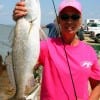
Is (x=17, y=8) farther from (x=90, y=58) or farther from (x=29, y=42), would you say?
(x=90, y=58)

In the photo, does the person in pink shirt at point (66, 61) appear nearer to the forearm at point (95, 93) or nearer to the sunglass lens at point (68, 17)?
the sunglass lens at point (68, 17)

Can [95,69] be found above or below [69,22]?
below

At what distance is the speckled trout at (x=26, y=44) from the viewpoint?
392 cm

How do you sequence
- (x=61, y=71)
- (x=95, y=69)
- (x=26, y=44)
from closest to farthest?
1. (x=26, y=44)
2. (x=61, y=71)
3. (x=95, y=69)

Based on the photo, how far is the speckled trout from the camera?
3.92m

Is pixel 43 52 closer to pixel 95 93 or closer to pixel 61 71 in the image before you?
pixel 61 71

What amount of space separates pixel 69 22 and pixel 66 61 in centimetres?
41

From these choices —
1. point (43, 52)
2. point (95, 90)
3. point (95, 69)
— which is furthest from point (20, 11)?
point (95, 90)

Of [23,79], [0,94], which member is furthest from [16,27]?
[0,94]

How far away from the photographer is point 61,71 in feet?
14.6

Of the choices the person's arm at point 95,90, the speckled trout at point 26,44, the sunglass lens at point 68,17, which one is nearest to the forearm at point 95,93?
the person's arm at point 95,90

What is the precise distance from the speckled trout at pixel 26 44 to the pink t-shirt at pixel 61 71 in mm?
492

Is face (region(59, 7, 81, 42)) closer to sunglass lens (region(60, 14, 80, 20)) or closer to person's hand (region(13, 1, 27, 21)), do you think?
sunglass lens (region(60, 14, 80, 20))

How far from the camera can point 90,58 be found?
15.4 feet
